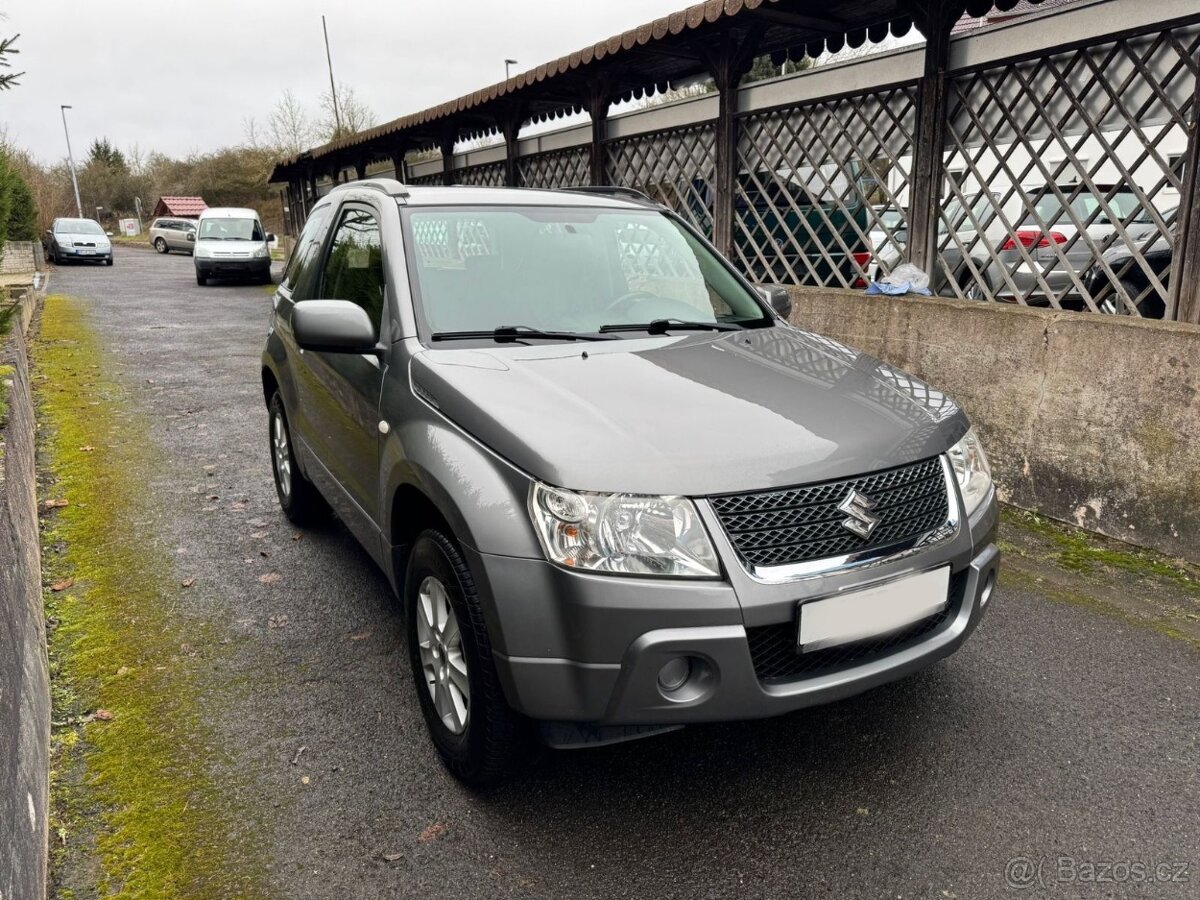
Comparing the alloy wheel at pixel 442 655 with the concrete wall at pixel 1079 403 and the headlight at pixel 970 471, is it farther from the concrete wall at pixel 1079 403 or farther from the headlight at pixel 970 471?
the concrete wall at pixel 1079 403

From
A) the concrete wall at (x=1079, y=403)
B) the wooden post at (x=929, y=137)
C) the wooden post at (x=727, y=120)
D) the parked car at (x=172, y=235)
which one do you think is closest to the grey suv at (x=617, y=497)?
the concrete wall at (x=1079, y=403)

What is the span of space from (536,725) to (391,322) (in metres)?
1.48

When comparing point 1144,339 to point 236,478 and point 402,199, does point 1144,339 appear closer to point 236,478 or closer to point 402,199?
point 402,199

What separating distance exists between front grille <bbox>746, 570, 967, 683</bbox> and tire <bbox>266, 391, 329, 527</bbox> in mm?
3016

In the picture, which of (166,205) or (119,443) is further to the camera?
(166,205)

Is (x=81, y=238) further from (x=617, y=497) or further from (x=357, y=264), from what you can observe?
(x=617, y=497)

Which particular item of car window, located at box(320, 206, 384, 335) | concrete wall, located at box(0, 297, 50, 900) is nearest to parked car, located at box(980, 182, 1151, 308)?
car window, located at box(320, 206, 384, 335)

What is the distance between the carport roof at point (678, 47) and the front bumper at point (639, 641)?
14.6ft

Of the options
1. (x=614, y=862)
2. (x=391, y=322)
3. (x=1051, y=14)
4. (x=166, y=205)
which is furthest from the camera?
(x=166, y=205)

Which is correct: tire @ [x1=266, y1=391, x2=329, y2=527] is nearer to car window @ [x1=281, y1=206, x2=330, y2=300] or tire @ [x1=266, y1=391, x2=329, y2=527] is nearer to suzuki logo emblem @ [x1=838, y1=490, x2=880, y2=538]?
car window @ [x1=281, y1=206, x2=330, y2=300]

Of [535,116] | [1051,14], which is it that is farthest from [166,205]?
[1051,14]

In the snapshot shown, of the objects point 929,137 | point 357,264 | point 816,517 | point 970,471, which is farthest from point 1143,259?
point 357,264

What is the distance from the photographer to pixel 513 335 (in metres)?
3.01

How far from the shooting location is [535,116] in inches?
432
